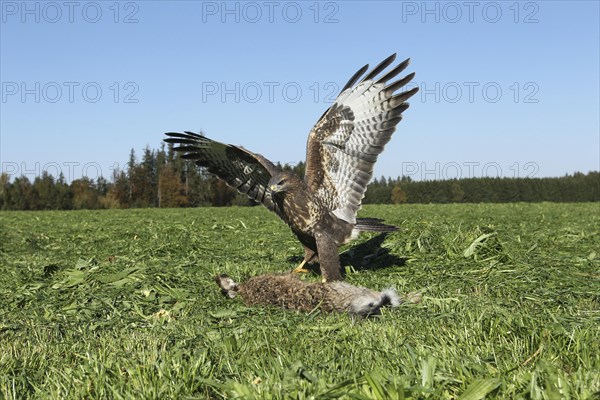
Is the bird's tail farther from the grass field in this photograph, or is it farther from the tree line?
the tree line

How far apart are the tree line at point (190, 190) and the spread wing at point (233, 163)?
189 ft

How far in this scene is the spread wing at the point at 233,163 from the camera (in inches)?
260

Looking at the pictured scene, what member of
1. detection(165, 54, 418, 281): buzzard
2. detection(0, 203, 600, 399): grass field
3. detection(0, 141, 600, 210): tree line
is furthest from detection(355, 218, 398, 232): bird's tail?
detection(0, 141, 600, 210): tree line

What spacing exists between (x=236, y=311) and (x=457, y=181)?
244 ft

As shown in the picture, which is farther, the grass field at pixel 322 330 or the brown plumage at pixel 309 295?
the brown plumage at pixel 309 295

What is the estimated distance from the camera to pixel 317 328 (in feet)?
12.7

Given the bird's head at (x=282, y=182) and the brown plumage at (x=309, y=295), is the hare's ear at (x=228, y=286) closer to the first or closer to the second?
the brown plumage at (x=309, y=295)

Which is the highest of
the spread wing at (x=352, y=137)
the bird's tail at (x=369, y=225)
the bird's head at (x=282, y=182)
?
the spread wing at (x=352, y=137)

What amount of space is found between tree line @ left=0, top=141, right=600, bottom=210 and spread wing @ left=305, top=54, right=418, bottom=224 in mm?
58371

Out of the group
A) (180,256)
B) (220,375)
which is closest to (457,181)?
(180,256)

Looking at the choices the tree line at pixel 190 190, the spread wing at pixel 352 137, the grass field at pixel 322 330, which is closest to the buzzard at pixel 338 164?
the spread wing at pixel 352 137

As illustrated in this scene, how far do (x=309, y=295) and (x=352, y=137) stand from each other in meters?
2.08

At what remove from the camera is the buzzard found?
6125mm

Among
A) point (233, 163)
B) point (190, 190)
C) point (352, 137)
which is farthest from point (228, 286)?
point (190, 190)
